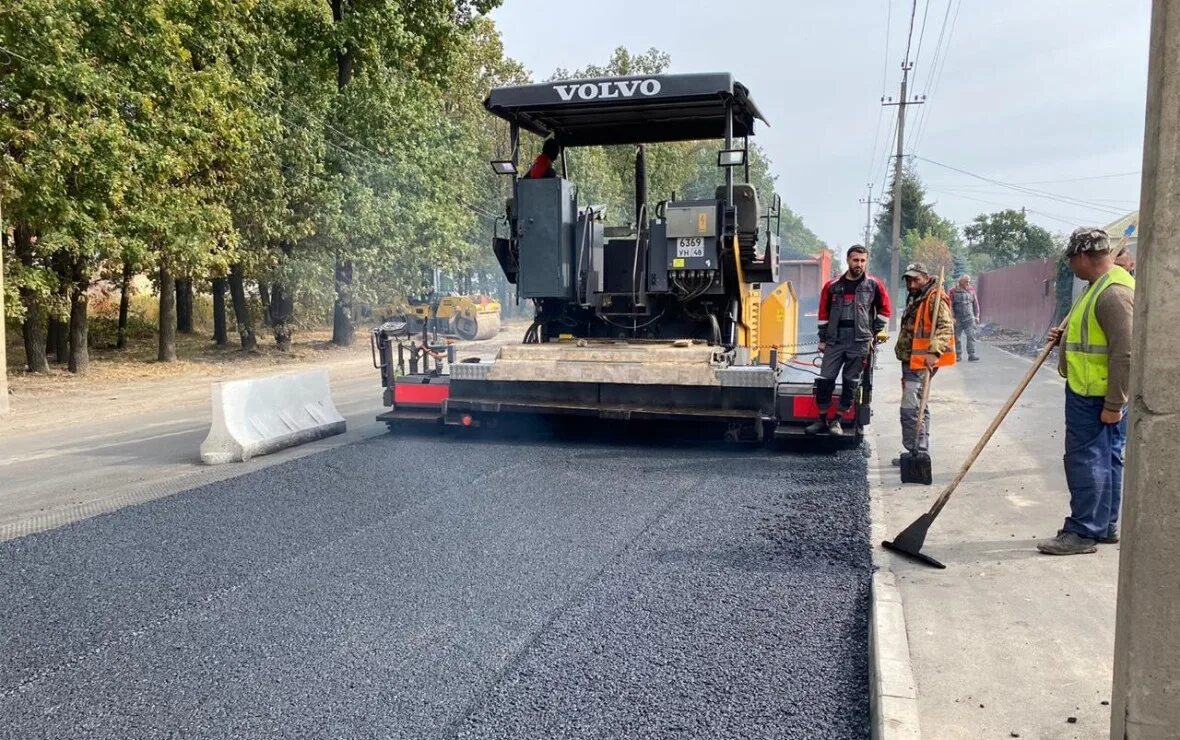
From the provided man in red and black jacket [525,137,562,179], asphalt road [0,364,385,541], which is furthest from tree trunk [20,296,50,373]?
man in red and black jacket [525,137,562,179]

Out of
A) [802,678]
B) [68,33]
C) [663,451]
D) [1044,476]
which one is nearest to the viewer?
[802,678]

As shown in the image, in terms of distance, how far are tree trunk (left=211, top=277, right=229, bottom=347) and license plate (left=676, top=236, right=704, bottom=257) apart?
56.2 feet

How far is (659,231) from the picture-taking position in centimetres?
781

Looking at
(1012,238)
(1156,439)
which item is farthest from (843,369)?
(1012,238)

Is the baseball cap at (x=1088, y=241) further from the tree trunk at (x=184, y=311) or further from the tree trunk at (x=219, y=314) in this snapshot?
the tree trunk at (x=184, y=311)

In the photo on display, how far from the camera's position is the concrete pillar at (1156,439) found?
6.45 feet

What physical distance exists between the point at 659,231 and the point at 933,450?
3047 millimetres

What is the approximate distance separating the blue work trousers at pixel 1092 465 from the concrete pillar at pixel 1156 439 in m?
2.62

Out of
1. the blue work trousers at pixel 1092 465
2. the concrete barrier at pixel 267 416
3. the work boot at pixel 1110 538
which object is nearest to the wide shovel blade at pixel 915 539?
the blue work trousers at pixel 1092 465

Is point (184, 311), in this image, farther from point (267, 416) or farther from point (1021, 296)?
point (1021, 296)

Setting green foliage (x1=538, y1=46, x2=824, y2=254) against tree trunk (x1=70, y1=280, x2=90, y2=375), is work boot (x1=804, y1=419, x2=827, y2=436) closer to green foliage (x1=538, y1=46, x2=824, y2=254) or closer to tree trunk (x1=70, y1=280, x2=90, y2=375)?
tree trunk (x1=70, y1=280, x2=90, y2=375)

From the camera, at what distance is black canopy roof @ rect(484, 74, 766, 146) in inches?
281

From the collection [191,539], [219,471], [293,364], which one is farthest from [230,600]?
[293,364]

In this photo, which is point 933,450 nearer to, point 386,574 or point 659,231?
point 659,231
